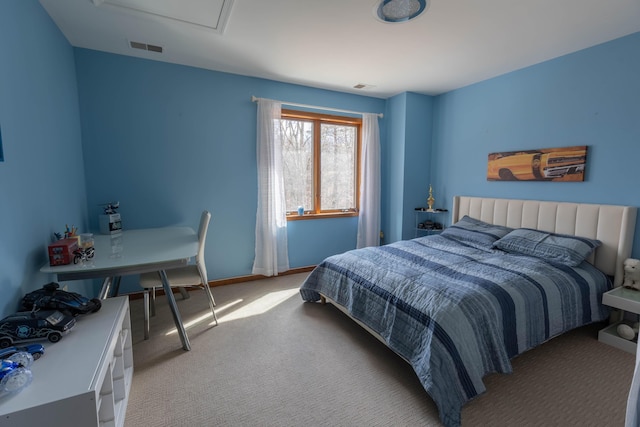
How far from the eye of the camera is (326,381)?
1895 mm

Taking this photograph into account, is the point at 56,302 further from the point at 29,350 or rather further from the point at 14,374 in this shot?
the point at 14,374

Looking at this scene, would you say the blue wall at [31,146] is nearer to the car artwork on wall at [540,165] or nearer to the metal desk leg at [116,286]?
the metal desk leg at [116,286]

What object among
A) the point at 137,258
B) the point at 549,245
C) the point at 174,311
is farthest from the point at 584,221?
the point at 137,258

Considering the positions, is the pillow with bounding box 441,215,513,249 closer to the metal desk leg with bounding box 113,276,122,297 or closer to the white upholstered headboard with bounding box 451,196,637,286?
the white upholstered headboard with bounding box 451,196,637,286

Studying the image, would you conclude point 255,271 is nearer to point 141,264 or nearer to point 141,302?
point 141,302

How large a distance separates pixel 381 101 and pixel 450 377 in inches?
150

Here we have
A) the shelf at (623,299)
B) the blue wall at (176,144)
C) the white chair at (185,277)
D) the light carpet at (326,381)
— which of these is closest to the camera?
the light carpet at (326,381)

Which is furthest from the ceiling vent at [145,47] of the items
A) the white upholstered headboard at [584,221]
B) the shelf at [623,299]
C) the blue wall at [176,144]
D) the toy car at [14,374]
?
the shelf at [623,299]

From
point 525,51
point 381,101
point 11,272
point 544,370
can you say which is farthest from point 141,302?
point 525,51

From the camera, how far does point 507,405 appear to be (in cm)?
167

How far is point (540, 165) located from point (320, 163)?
2547 millimetres

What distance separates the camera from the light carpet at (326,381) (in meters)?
1.60

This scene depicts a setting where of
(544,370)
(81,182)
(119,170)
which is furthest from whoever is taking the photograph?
(119,170)

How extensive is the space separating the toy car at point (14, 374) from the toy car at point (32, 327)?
19cm
